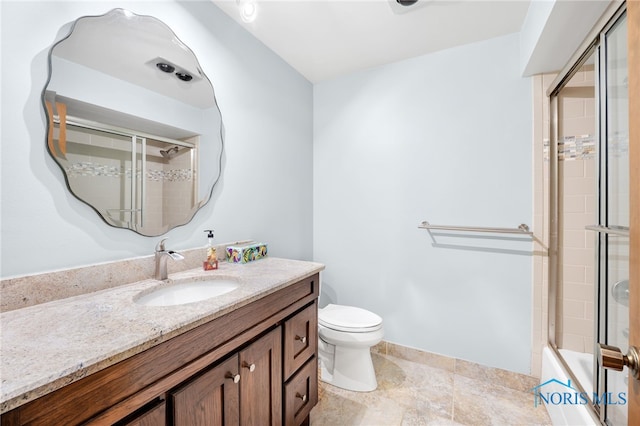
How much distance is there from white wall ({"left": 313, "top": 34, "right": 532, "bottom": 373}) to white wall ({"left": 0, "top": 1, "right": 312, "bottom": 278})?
347 millimetres

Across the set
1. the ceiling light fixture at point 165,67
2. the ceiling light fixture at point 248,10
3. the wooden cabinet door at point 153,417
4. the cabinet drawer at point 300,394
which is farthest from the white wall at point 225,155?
the cabinet drawer at point 300,394

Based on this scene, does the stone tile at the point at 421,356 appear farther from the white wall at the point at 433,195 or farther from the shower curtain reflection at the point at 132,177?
the shower curtain reflection at the point at 132,177

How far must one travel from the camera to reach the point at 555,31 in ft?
4.39

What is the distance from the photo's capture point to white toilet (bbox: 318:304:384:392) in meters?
1.72

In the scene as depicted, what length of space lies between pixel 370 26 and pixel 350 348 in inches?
82.7

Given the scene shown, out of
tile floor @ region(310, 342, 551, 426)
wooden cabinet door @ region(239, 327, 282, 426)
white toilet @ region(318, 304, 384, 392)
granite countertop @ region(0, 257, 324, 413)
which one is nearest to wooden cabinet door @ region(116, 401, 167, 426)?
granite countertop @ region(0, 257, 324, 413)

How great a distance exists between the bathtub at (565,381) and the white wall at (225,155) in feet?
5.78

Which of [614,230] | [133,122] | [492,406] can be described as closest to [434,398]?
[492,406]

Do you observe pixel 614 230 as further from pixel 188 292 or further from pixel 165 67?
pixel 165 67

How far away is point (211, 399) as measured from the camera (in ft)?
2.92

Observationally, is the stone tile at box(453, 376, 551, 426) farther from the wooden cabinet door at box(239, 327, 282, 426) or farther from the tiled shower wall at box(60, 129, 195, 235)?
the tiled shower wall at box(60, 129, 195, 235)

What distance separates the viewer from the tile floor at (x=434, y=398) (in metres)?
1.55

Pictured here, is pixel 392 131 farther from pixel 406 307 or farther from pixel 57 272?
pixel 57 272

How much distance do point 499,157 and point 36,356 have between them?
2319 mm
